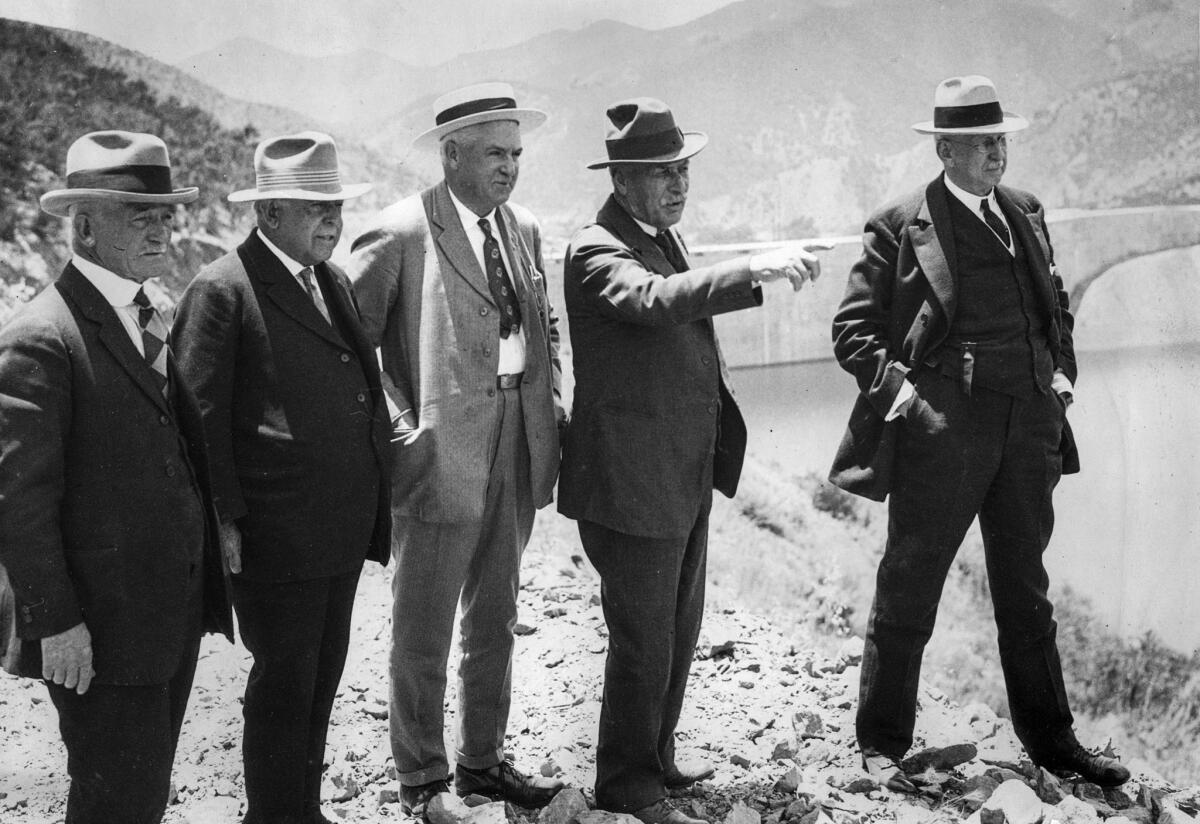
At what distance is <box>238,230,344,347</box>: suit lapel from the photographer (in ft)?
9.88

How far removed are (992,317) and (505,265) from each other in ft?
4.92

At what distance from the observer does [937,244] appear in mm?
3703

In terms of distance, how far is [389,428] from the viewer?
324cm

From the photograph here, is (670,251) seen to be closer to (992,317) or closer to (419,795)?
(992,317)

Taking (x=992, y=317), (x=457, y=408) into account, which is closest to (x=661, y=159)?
(x=457, y=408)

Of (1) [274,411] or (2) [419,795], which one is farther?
(2) [419,795]

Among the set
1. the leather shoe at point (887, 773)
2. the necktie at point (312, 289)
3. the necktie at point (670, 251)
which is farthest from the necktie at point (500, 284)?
the leather shoe at point (887, 773)

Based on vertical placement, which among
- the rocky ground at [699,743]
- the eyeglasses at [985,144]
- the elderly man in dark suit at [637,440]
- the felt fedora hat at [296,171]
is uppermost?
the eyeglasses at [985,144]

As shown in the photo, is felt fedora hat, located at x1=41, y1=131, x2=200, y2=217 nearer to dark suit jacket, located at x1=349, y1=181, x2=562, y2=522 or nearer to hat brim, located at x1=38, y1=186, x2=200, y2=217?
hat brim, located at x1=38, y1=186, x2=200, y2=217

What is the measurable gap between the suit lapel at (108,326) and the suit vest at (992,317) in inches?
92.0

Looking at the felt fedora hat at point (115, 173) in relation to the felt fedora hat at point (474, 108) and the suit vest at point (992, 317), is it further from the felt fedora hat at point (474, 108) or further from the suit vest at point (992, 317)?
the suit vest at point (992, 317)

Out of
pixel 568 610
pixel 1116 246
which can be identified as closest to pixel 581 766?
pixel 568 610

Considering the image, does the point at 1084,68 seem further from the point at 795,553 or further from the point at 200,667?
the point at 200,667

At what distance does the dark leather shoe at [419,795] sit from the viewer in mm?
3533
